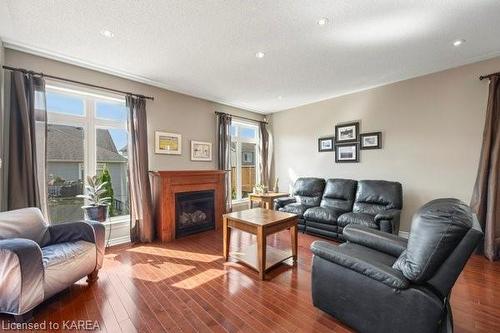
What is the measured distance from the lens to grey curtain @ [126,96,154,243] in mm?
3625

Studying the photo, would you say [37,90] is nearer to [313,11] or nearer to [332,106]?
[313,11]

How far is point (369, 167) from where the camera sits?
4.25 m

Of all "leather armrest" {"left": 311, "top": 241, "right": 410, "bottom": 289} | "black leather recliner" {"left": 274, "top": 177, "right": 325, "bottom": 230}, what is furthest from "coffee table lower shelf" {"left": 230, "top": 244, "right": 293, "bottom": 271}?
"black leather recliner" {"left": 274, "top": 177, "right": 325, "bottom": 230}

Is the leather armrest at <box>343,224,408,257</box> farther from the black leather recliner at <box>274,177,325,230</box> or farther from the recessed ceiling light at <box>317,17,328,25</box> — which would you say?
the recessed ceiling light at <box>317,17,328,25</box>

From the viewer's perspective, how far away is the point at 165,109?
4168mm

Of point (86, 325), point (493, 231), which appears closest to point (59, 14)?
point (86, 325)

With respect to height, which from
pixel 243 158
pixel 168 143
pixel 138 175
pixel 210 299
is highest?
pixel 168 143

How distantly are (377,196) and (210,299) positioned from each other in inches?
121

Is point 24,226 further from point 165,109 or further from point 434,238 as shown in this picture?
point 434,238

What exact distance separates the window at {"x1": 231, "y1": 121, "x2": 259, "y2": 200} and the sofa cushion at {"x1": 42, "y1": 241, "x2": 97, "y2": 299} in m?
3.48

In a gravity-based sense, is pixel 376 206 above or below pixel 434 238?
below

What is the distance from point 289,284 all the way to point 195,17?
2.88m

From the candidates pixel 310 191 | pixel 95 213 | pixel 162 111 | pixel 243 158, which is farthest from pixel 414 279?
pixel 243 158

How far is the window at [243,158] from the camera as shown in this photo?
18.3 feet
